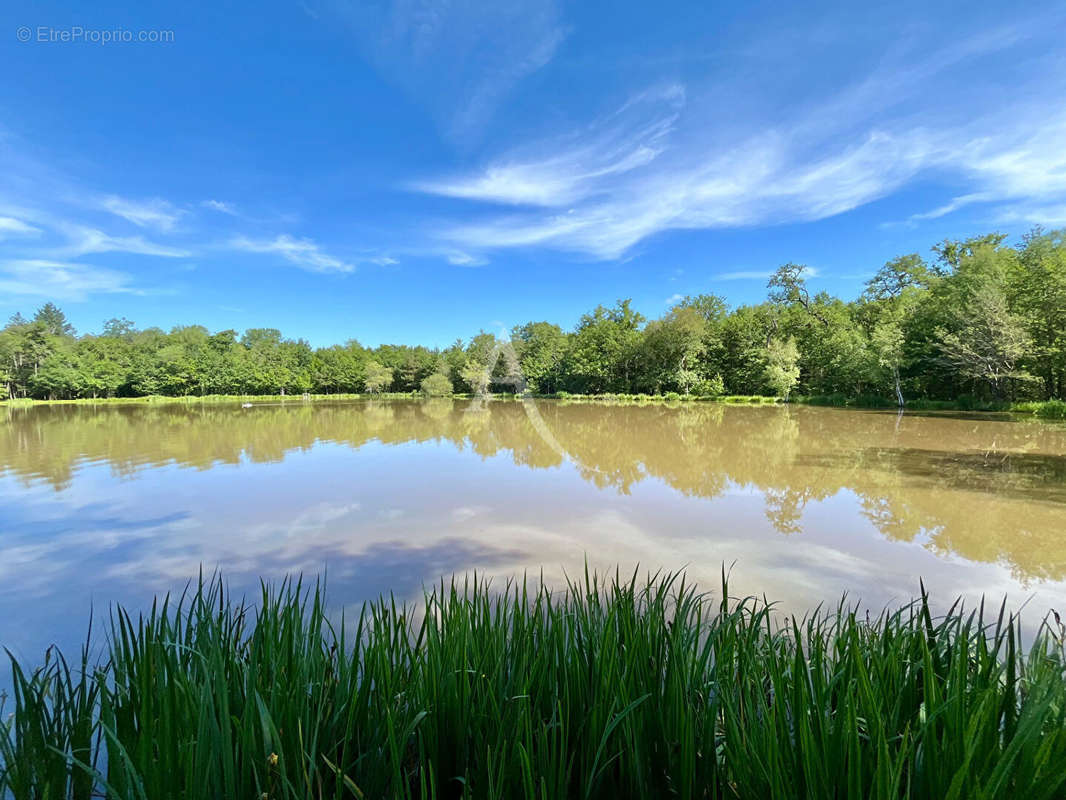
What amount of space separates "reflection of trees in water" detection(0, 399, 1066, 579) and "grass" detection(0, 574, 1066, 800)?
4.65 m

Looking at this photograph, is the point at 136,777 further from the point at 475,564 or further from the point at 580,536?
the point at 580,536

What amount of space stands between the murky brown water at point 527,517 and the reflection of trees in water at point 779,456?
6 centimetres

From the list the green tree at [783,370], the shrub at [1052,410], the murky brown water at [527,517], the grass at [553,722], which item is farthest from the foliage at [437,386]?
the grass at [553,722]

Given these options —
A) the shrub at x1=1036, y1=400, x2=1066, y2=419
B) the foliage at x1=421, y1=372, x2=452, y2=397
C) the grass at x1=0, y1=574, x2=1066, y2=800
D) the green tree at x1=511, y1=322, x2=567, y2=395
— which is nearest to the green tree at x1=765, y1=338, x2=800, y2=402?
the shrub at x1=1036, y1=400, x2=1066, y2=419

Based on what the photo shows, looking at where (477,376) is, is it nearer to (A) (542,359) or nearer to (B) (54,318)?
(A) (542,359)

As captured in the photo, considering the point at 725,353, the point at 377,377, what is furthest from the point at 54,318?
the point at 725,353

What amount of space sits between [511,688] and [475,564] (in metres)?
3.19

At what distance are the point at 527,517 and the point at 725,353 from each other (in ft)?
118

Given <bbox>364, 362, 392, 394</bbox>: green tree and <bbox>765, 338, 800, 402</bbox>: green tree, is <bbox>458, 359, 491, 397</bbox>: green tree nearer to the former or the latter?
<bbox>364, 362, 392, 394</bbox>: green tree

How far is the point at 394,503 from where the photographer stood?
7.00 m

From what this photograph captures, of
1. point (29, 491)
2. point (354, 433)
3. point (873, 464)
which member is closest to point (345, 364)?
point (354, 433)

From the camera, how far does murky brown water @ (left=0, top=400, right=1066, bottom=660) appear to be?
13.8 ft

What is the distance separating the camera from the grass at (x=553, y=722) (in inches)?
38.0

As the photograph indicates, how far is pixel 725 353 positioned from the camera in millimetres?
38250
